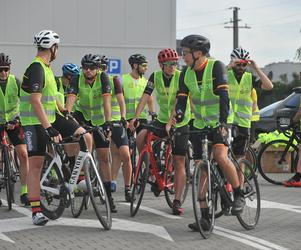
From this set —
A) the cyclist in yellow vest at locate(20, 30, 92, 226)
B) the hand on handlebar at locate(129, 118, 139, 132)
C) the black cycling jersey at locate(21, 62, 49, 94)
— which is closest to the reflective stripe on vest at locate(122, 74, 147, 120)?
the hand on handlebar at locate(129, 118, 139, 132)

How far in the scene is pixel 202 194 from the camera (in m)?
7.56

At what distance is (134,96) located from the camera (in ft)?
38.0

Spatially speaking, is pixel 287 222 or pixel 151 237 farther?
pixel 287 222

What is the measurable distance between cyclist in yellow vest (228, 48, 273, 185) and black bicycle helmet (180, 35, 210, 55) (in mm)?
1883

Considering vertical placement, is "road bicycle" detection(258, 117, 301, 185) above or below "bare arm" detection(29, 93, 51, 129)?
below

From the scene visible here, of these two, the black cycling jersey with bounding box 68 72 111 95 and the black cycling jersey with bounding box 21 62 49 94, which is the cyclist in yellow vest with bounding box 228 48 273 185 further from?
the black cycling jersey with bounding box 21 62 49 94

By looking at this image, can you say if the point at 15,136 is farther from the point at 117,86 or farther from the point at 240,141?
the point at 240,141

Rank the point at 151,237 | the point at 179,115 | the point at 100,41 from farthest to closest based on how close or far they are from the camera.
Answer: the point at 100,41, the point at 179,115, the point at 151,237

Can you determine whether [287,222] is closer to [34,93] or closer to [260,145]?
[34,93]

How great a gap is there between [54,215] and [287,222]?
107 inches

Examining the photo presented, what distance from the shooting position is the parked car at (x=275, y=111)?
774 inches

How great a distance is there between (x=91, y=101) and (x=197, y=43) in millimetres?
2207

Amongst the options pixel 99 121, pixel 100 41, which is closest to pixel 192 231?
pixel 99 121

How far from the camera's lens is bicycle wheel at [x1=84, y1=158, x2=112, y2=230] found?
25.6 ft
